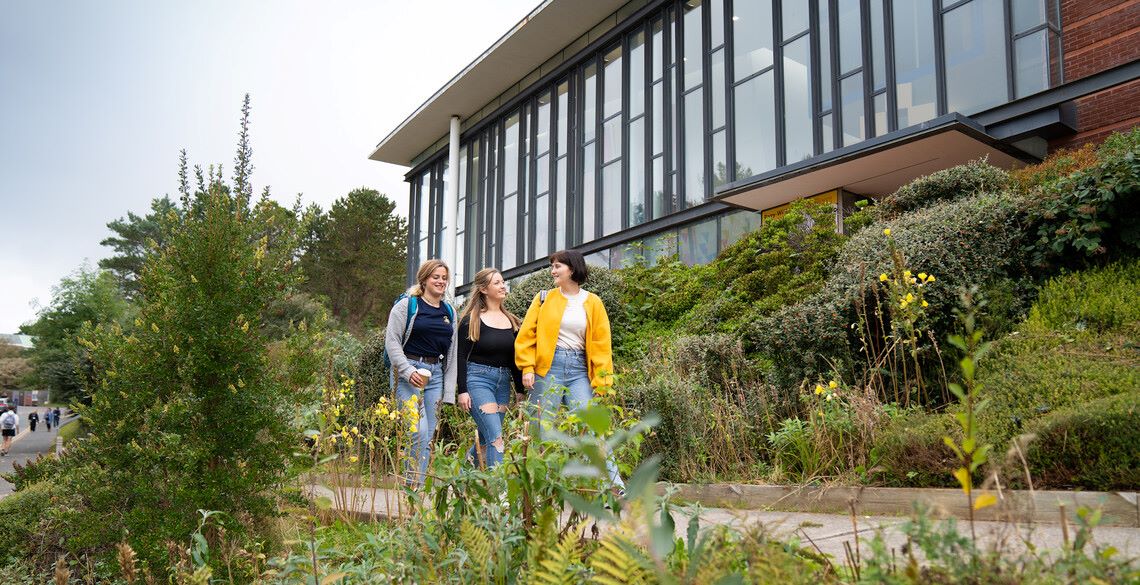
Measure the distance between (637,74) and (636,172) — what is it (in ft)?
8.38

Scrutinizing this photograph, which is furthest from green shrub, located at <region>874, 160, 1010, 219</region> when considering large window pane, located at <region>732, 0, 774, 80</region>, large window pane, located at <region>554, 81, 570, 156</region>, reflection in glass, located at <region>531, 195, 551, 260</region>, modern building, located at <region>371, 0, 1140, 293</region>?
reflection in glass, located at <region>531, 195, 551, 260</region>

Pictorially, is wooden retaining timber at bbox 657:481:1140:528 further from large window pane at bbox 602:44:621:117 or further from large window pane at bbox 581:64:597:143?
large window pane at bbox 581:64:597:143

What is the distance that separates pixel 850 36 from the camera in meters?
14.2

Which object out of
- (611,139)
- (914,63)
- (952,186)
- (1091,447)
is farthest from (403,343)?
(611,139)

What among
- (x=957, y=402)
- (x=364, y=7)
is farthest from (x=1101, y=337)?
(x=364, y=7)

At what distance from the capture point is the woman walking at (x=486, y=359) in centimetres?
559

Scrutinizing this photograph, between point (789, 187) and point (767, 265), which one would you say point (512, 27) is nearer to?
point (789, 187)

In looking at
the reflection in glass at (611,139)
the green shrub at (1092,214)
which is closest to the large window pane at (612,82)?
the reflection in glass at (611,139)

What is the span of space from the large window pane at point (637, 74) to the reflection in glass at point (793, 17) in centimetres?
464

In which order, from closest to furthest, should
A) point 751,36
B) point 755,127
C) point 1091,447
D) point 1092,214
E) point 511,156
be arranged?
point 1091,447 → point 1092,214 → point 755,127 → point 751,36 → point 511,156

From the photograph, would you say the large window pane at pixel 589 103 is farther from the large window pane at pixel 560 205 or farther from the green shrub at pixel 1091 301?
the green shrub at pixel 1091 301

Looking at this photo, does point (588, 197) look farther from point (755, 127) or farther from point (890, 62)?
point (890, 62)

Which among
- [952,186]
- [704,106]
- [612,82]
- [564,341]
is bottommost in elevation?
[564,341]

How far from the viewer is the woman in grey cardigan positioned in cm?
583
